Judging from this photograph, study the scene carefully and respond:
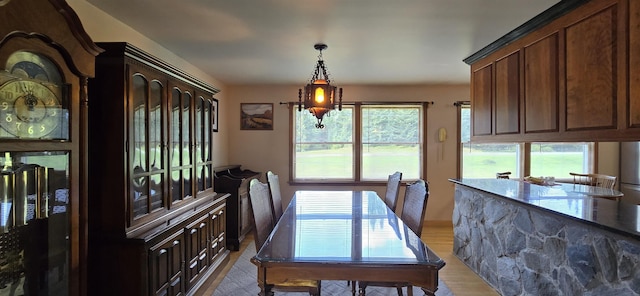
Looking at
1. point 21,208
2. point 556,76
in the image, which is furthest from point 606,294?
point 21,208

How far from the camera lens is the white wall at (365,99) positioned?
536 cm

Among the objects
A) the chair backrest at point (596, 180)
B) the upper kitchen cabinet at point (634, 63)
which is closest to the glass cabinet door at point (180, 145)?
the upper kitchen cabinet at point (634, 63)

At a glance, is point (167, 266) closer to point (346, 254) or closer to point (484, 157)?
point (346, 254)

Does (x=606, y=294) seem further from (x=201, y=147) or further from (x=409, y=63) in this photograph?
(x=201, y=147)

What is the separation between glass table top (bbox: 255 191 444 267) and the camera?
1.67 m

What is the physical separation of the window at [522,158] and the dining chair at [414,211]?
3071mm

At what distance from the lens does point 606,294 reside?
1.80m

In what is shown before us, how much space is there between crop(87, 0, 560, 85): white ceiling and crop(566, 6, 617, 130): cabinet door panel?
37 cm

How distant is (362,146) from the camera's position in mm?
5410

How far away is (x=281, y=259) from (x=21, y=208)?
3.78 ft

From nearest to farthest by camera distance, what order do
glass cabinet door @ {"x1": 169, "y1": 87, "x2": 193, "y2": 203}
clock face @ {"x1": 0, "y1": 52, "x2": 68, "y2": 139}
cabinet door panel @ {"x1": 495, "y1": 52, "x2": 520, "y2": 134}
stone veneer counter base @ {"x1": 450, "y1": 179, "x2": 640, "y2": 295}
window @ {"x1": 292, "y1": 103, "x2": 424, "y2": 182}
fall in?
clock face @ {"x1": 0, "y1": 52, "x2": 68, "y2": 139} < stone veneer counter base @ {"x1": 450, "y1": 179, "x2": 640, "y2": 295} < glass cabinet door @ {"x1": 169, "y1": 87, "x2": 193, "y2": 203} < cabinet door panel @ {"x1": 495, "y1": 52, "x2": 520, "y2": 134} < window @ {"x1": 292, "y1": 103, "x2": 424, "y2": 182}

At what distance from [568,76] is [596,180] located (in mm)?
3224

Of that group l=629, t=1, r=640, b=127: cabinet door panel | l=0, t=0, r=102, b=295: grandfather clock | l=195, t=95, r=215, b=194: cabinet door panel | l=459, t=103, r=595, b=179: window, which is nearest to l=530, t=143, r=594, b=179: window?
l=459, t=103, r=595, b=179: window

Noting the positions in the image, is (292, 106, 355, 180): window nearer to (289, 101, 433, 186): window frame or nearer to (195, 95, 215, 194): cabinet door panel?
(289, 101, 433, 186): window frame
